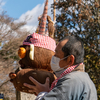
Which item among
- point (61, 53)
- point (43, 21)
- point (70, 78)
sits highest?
point (43, 21)

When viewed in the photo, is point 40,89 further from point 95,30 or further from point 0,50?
point 0,50

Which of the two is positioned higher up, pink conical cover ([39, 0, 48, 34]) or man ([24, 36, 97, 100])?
pink conical cover ([39, 0, 48, 34])

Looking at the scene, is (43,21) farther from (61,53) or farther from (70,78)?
(70,78)

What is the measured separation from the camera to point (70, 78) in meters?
1.61

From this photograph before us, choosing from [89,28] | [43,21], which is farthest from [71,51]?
[89,28]

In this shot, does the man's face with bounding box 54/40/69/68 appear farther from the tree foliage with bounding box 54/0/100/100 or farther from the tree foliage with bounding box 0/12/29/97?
the tree foliage with bounding box 0/12/29/97

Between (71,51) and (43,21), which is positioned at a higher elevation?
(43,21)

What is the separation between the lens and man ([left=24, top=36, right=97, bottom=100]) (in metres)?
1.55

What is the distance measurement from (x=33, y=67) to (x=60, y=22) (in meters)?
6.40

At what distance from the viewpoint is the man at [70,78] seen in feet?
5.09

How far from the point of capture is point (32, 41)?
338 cm

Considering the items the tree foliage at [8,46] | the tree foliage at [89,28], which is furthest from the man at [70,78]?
the tree foliage at [8,46]

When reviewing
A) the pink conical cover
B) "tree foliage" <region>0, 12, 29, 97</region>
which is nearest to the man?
the pink conical cover

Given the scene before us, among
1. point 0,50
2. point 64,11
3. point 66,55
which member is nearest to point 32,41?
point 66,55
